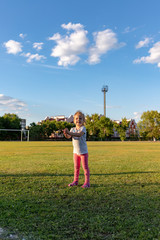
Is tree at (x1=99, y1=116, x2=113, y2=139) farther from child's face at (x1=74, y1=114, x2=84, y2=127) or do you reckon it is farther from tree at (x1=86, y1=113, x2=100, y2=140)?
child's face at (x1=74, y1=114, x2=84, y2=127)

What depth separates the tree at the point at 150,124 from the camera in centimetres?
7756

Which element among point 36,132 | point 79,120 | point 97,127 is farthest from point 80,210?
point 97,127

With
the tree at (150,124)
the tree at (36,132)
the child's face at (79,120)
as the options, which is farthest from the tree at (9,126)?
the child's face at (79,120)

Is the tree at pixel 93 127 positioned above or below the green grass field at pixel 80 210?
above

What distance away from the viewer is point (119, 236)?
2525 millimetres

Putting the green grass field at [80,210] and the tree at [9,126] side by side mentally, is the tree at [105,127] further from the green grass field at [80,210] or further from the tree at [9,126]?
the green grass field at [80,210]

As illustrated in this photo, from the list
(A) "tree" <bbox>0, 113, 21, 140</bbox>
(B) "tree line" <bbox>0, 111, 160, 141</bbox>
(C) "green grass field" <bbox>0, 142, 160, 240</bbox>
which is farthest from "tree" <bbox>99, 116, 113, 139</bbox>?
(C) "green grass field" <bbox>0, 142, 160, 240</bbox>

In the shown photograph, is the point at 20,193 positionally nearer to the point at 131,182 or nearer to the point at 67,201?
the point at 67,201

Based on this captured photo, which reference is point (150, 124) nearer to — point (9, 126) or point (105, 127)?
point (105, 127)

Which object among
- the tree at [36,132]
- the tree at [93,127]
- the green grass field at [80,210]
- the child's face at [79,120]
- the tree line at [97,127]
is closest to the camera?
the green grass field at [80,210]

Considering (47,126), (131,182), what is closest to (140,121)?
(47,126)

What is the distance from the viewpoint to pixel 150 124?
258 ft

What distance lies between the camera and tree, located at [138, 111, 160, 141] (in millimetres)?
77562

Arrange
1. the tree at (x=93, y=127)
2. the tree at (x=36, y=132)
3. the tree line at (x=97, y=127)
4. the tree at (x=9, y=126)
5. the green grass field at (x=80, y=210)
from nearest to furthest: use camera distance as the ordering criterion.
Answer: the green grass field at (x=80, y=210) → the tree at (x=9, y=126) → the tree at (x=36, y=132) → the tree line at (x=97, y=127) → the tree at (x=93, y=127)
